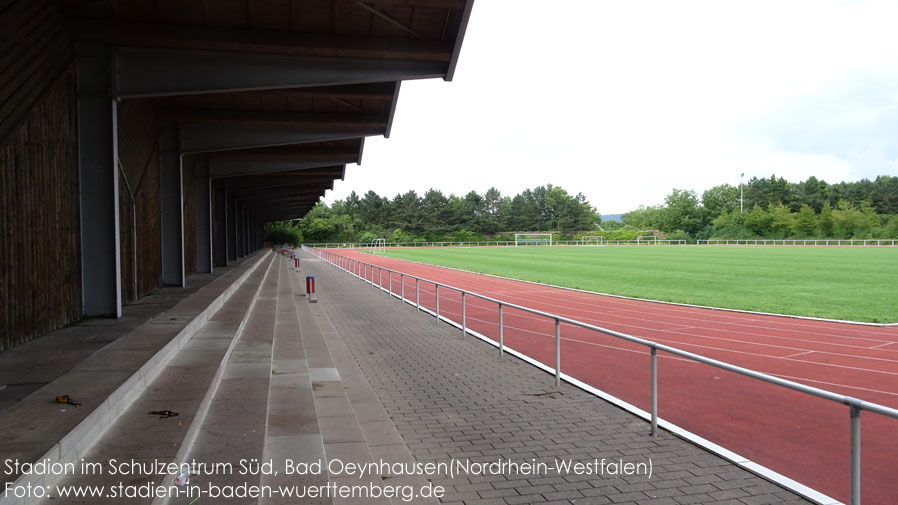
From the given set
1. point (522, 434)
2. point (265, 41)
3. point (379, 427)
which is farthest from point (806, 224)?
point (379, 427)

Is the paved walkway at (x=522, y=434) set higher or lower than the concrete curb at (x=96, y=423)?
lower

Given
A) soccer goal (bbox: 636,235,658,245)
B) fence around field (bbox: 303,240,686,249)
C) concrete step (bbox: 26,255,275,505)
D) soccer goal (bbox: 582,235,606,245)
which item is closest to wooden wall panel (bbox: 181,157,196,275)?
concrete step (bbox: 26,255,275,505)

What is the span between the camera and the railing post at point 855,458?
12.3 ft

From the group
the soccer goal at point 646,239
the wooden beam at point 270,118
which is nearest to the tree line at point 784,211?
the soccer goal at point 646,239

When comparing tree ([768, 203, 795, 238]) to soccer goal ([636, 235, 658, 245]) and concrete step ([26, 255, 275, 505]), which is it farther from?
concrete step ([26, 255, 275, 505])

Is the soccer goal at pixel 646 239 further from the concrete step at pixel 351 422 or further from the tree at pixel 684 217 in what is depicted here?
the concrete step at pixel 351 422

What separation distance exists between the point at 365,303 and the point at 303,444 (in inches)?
471

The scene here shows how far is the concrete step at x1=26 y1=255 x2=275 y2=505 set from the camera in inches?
144

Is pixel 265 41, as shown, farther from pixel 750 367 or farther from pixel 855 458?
pixel 855 458

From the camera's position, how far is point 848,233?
251ft

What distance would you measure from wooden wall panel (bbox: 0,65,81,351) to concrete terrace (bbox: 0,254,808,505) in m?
1.23

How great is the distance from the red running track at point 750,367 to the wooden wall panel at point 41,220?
7007mm

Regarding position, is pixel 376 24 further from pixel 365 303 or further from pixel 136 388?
pixel 365 303

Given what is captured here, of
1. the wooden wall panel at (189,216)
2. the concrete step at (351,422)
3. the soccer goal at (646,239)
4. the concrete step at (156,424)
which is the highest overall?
the wooden wall panel at (189,216)
